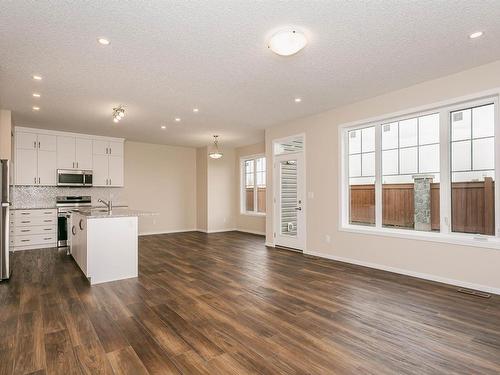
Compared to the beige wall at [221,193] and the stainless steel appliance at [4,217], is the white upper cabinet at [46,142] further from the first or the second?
the beige wall at [221,193]

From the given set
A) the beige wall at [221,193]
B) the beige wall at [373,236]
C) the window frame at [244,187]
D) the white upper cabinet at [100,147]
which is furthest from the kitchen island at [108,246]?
the window frame at [244,187]

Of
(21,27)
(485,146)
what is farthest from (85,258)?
(485,146)

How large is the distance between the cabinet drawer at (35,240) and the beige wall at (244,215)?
504 centimetres

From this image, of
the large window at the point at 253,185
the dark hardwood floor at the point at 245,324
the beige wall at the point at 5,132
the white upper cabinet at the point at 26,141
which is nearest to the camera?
the dark hardwood floor at the point at 245,324

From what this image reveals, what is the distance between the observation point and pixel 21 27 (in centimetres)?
266

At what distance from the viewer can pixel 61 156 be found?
270 inches

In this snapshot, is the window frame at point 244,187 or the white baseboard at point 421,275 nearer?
the white baseboard at point 421,275

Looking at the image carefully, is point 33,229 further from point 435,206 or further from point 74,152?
point 435,206

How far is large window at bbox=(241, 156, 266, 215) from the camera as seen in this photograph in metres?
8.77

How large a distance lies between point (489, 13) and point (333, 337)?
3.08 m

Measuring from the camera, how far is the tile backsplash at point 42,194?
21.8 feet

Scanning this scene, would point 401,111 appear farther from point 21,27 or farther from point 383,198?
point 21,27

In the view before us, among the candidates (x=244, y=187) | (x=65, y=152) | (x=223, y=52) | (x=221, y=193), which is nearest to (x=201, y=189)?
(x=221, y=193)

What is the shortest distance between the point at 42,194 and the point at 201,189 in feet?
13.7
